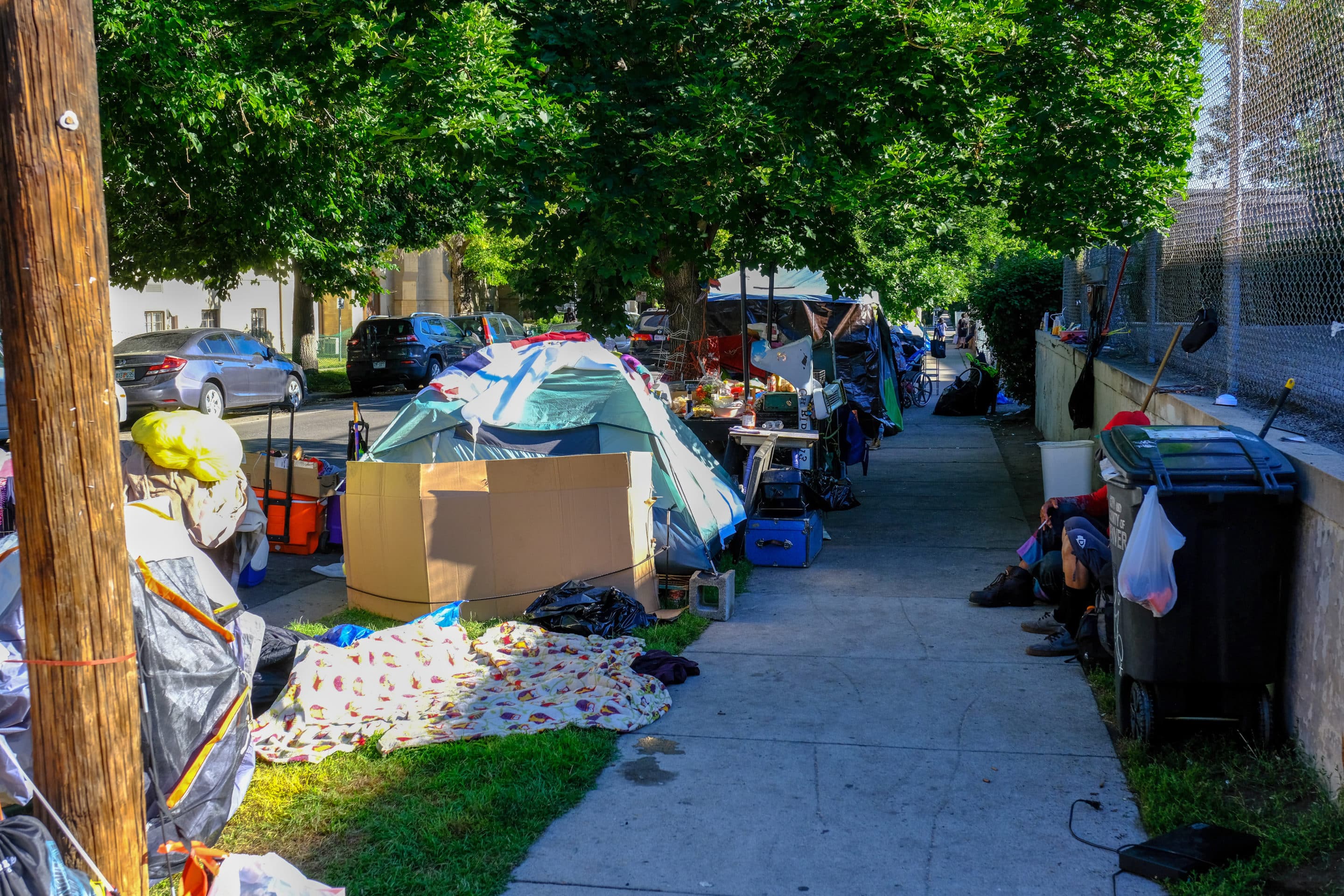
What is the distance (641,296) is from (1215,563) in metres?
27.6

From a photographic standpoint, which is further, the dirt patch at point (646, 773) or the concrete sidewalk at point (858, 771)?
the dirt patch at point (646, 773)

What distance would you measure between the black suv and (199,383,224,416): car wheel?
4.75 metres

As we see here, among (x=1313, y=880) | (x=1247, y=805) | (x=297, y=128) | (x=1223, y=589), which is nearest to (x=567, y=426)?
(x=1223, y=589)

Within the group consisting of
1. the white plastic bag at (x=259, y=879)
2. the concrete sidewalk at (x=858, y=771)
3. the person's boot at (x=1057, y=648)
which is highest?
the white plastic bag at (x=259, y=879)

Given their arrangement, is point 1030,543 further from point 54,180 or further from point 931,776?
point 54,180

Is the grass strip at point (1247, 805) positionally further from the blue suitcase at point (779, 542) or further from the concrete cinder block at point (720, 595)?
the blue suitcase at point (779, 542)

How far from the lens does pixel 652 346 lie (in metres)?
17.8

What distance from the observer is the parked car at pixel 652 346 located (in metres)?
14.2

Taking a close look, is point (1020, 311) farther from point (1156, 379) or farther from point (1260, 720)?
point (1260, 720)

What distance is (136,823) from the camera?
283 cm

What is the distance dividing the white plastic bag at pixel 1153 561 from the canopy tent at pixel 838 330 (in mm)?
10855

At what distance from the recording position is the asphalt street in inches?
316

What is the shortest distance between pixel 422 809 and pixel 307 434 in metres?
13.3

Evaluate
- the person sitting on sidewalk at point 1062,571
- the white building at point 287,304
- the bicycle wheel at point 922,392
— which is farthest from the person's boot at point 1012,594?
the bicycle wheel at point 922,392
